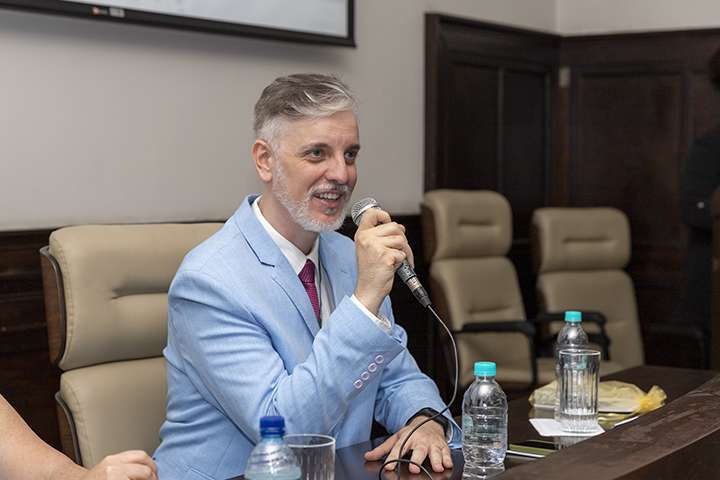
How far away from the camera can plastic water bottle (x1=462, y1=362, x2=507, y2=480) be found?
4.66ft

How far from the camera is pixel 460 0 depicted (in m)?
3.99

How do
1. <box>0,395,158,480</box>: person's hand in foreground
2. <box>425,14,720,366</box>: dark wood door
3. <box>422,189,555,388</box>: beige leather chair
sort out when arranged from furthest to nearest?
1. <box>425,14,720,366</box>: dark wood door
2. <box>422,189,555,388</box>: beige leather chair
3. <box>0,395,158,480</box>: person's hand in foreground

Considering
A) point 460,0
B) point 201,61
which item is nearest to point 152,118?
point 201,61

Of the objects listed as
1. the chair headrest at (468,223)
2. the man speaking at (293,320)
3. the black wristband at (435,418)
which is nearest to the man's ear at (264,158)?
the man speaking at (293,320)

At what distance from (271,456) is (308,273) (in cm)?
84

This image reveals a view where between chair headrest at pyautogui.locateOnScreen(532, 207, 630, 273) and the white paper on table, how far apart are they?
2.05 meters

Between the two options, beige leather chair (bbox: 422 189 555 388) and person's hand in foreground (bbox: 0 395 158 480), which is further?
beige leather chair (bbox: 422 189 555 388)

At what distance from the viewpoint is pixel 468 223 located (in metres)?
3.47

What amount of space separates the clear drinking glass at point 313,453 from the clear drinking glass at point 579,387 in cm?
76

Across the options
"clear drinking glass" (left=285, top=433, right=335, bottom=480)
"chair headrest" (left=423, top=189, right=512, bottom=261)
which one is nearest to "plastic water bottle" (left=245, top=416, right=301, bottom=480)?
"clear drinking glass" (left=285, top=433, right=335, bottom=480)

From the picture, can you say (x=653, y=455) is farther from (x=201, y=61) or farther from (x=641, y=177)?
(x=641, y=177)

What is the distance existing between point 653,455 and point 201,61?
2380 millimetres

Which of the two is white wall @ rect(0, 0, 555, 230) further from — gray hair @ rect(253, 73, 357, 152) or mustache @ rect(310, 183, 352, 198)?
mustache @ rect(310, 183, 352, 198)

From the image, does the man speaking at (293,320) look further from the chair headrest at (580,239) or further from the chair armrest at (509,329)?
the chair headrest at (580,239)
